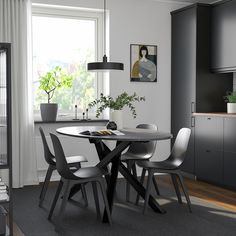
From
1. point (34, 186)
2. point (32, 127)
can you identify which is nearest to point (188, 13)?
point (32, 127)

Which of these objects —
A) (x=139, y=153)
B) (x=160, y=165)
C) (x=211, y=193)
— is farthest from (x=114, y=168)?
(x=211, y=193)

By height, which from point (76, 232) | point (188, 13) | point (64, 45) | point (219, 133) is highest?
point (188, 13)

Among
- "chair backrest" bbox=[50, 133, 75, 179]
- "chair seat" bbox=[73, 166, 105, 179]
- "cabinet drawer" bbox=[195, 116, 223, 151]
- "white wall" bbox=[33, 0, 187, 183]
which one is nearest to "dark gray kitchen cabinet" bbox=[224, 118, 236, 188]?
"cabinet drawer" bbox=[195, 116, 223, 151]

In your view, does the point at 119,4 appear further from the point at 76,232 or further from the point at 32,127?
the point at 76,232

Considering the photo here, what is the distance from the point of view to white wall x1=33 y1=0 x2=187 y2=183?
6219 millimetres

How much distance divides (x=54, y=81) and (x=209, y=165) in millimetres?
2431

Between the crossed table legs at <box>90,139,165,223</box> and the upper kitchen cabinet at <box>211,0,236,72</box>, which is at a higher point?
the upper kitchen cabinet at <box>211,0,236,72</box>

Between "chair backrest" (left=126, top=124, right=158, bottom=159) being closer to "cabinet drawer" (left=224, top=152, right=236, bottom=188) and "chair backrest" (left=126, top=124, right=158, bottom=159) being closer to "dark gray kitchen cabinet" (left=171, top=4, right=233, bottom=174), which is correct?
"cabinet drawer" (left=224, top=152, right=236, bottom=188)

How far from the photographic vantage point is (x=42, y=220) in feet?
13.4

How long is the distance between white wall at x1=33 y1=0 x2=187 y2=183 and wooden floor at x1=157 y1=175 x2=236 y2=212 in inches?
36.1

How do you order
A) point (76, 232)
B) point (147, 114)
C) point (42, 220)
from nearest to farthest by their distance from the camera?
point (76, 232) → point (42, 220) → point (147, 114)

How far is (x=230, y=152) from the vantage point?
5.42 meters

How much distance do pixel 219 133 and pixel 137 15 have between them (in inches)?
84.6

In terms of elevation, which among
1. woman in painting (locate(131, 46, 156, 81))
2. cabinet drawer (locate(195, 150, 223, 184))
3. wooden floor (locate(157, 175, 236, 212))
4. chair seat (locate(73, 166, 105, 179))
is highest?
woman in painting (locate(131, 46, 156, 81))
